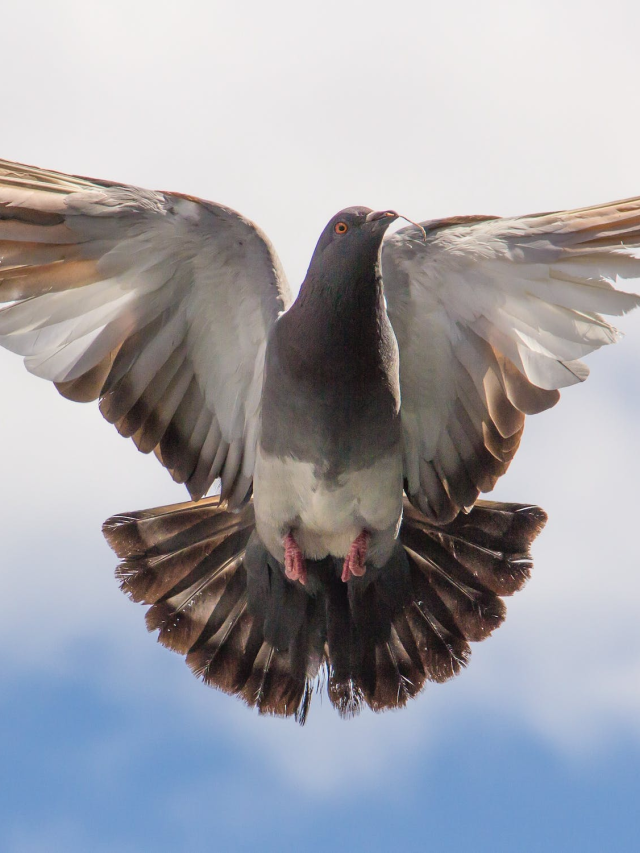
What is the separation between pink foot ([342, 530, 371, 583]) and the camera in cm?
669

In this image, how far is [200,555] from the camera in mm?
7309

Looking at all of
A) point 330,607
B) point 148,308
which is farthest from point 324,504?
point 148,308

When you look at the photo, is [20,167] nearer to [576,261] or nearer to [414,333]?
[414,333]

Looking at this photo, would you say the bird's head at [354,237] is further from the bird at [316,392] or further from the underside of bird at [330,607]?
the underside of bird at [330,607]

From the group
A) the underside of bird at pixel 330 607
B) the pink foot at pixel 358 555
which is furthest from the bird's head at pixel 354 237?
the underside of bird at pixel 330 607

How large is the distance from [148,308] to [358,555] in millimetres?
1888

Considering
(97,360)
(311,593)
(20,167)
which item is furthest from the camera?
(311,593)

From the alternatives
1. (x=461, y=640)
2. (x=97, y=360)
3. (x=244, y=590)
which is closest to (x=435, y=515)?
(x=461, y=640)

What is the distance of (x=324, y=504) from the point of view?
6.52m

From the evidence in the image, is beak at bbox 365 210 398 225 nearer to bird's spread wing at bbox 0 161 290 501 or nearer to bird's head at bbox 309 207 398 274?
bird's head at bbox 309 207 398 274

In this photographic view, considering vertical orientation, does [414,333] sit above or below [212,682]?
above

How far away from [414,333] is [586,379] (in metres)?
1.04

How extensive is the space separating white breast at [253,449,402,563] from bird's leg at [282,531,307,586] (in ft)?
0.16

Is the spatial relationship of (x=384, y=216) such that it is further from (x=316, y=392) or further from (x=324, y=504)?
(x=324, y=504)
